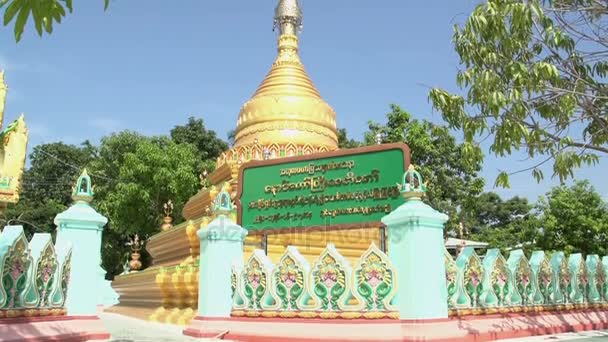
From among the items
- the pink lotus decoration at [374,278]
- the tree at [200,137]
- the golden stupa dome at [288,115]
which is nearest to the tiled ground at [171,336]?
the pink lotus decoration at [374,278]

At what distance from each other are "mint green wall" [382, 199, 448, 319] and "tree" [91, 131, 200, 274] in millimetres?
22661

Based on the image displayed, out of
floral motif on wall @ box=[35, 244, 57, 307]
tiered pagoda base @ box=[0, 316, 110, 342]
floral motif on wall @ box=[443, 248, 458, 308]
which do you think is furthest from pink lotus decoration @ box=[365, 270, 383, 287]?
floral motif on wall @ box=[35, 244, 57, 307]

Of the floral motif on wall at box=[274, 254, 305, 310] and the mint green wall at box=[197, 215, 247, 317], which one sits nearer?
the floral motif on wall at box=[274, 254, 305, 310]

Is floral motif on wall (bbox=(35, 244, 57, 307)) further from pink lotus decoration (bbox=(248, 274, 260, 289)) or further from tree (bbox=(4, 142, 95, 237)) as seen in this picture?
tree (bbox=(4, 142, 95, 237))

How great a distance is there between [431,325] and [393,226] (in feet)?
5.00

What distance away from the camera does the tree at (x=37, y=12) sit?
3.96m

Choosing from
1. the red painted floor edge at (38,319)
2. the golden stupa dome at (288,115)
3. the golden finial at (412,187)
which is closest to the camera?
the red painted floor edge at (38,319)

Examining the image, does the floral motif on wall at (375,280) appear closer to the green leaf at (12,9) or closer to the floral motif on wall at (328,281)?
the floral motif on wall at (328,281)

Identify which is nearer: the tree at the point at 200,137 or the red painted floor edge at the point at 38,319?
the red painted floor edge at the point at 38,319

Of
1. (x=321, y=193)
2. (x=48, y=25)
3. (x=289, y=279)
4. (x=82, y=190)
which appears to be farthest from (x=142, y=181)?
(x=48, y=25)

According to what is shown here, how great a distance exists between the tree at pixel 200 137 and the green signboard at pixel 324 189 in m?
28.9

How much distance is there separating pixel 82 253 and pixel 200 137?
32593 mm

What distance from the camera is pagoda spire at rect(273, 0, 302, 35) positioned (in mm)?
23984

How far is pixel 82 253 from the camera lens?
9.32 m
